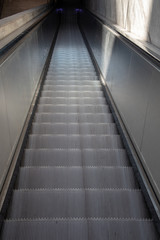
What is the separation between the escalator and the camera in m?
1.95

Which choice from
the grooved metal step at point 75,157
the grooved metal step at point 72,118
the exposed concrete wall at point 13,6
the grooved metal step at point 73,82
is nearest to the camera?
the grooved metal step at point 75,157

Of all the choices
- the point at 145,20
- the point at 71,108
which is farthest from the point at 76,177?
the point at 145,20

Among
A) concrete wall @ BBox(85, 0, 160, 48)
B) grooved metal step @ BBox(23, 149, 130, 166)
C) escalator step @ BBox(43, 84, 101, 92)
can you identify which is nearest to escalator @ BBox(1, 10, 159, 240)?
grooved metal step @ BBox(23, 149, 130, 166)

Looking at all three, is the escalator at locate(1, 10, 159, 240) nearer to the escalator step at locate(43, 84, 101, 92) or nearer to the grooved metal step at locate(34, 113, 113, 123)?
the grooved metal step at locate(34, 113, 113, 123)

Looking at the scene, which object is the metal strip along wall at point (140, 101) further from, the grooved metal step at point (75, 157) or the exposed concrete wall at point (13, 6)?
the exposed concrete wall at point (13, 6)

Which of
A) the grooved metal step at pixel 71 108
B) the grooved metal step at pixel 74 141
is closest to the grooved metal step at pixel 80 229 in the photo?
the grooved metal step at pixel 74 141

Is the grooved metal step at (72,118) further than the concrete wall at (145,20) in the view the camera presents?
Yes

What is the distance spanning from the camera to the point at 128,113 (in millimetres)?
3160

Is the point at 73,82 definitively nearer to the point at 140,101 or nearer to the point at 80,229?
the point at 140,101

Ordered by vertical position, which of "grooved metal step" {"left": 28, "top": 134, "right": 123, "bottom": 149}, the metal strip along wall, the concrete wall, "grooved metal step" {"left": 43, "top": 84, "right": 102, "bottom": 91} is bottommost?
"grooved metal step" {"left": 28, "top": 134, "right": 123, "bottom": 149}

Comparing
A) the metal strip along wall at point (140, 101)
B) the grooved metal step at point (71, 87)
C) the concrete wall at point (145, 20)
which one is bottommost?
the grooved metal step at point (71, 87)

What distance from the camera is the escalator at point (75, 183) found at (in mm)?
1953

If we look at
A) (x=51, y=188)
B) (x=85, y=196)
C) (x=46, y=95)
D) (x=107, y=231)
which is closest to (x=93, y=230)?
(x=107, y=231)

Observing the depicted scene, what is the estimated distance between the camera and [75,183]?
2551mm
